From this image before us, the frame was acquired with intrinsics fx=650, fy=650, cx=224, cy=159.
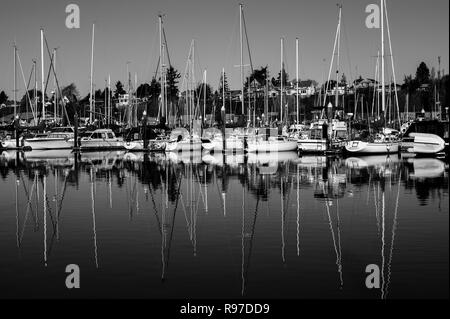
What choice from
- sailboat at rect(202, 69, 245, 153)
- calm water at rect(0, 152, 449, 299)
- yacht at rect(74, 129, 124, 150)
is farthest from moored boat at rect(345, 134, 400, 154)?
yacht at rect(74, 129, 124, 150)

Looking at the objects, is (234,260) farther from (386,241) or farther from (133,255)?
(386,241)

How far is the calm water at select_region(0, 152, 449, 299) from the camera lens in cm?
1367

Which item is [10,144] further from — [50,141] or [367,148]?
[367,148]

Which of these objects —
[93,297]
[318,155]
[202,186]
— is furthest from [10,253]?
[318,155]

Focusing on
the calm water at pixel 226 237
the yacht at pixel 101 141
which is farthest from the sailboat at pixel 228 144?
the calm water at pixel 226 237

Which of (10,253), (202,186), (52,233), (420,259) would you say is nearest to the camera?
(420,259)

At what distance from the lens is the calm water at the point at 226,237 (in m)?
13.7

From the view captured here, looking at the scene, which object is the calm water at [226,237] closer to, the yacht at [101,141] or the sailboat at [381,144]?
the sailboat at [381,144]

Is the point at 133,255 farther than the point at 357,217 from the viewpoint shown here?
No

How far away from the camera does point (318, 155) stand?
6328cm

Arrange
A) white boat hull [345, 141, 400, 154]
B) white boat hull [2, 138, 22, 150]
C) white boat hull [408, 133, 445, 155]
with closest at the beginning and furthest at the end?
white boat hull [408, 133, 445, 155]
white boat hull [345, 141, 400, 154]
white boat hull [2, 138, 22, 150]

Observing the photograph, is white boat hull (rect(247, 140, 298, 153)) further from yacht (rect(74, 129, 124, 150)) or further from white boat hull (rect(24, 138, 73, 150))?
white boat hull (rect(24, 138, 73, 150))
